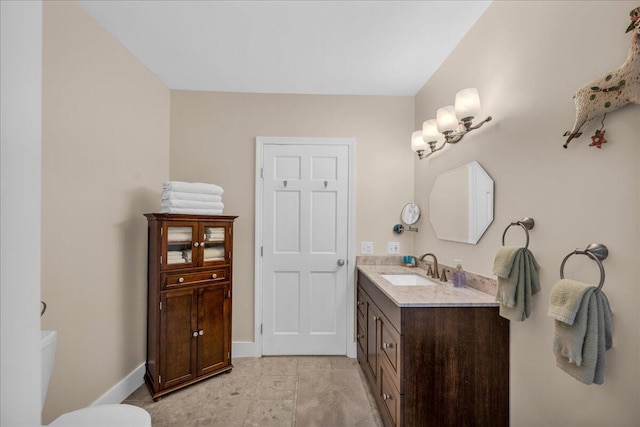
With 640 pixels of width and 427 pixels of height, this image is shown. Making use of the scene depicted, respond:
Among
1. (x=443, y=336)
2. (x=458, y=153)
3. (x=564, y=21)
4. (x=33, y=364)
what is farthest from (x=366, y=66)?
(x=33, y=364)

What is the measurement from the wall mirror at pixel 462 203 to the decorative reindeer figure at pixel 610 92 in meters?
0.68

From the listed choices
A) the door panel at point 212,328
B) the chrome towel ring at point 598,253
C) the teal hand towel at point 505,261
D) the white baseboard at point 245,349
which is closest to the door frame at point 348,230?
the white baseboard at point 245,349

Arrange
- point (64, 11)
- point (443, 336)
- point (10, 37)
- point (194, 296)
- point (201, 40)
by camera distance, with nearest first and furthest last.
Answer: point (10, 37) → point (443, 336) → point (64, 11) → point (201, 40) → point (194, 296)

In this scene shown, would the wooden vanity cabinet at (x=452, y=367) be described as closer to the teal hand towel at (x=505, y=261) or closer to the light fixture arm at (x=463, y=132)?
the teal hand towel at (x=505, y=261)

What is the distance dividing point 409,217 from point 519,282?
158 centimetres

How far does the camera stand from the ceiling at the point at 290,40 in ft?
6.10

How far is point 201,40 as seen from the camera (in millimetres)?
2180

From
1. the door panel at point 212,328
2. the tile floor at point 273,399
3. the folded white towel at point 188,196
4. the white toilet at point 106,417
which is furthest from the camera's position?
the door panel at point 212,328

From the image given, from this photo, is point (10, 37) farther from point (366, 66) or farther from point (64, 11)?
point (366, 66)

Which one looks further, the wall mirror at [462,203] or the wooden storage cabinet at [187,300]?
the wooden storage cabinet at [187,300]

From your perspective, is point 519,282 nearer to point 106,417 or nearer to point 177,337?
point 106,417

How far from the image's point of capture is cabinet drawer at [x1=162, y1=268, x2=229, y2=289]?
7.45ft

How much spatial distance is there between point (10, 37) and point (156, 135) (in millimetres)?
2519

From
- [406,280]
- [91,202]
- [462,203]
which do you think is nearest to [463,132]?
[462,203]
